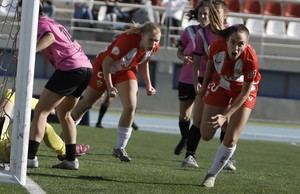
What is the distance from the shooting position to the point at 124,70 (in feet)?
33.5

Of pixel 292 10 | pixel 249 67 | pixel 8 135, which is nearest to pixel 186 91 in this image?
pixel 8 135

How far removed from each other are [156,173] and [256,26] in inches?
663

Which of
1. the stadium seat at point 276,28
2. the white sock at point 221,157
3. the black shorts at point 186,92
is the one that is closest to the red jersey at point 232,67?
the white sock at point 221,157

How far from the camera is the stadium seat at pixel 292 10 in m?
27.2

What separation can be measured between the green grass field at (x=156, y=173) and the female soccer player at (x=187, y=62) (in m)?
0.53

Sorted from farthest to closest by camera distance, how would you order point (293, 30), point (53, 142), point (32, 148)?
point (293, 30), point (53, 142), point (32, 148)

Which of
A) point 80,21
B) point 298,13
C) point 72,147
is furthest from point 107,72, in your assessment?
point 298,13

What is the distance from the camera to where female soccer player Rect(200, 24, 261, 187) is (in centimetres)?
805

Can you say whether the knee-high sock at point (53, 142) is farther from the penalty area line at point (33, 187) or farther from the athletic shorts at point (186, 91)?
the athletic shorts at point (186, 91)

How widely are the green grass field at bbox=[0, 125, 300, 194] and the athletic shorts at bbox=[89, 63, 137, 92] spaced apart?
33.0 inches

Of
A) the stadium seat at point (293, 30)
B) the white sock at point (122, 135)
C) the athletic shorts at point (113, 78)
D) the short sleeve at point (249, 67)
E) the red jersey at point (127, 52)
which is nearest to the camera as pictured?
the short sleeve at point (249, 67)

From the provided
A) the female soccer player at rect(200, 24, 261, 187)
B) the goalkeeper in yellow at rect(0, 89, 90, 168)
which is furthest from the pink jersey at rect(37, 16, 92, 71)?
the female soccer player at rect(200, 24, 261, 187)

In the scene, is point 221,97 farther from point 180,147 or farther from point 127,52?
point 180,147

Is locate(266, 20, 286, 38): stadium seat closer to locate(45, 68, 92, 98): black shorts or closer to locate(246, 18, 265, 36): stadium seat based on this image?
locate(246, 18, 265, 36): stadium seat
